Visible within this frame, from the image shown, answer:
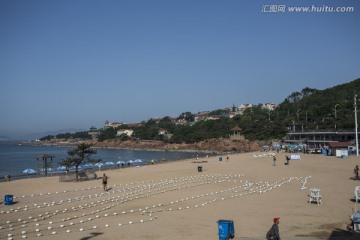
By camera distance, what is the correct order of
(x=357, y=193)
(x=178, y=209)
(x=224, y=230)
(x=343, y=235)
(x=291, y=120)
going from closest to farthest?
(x=224, y=230) → (x=343, y=235) → (x=178, y=209) → (x=357, y=193) → (x=291, y=120)

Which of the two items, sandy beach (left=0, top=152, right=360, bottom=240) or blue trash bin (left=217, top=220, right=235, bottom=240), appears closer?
blue trash bin (left=217, top=220, right=235, bottom=240)

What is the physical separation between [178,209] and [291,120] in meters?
87.8

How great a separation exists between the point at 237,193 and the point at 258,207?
4.61 m

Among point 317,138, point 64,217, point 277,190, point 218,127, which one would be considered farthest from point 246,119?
point 64,217

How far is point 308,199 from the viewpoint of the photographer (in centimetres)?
1931

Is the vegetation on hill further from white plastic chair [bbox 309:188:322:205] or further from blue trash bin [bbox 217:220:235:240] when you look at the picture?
blue trash bin [bbox 217:220:235:240]

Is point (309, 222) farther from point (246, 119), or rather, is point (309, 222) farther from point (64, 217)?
point (246, 119)

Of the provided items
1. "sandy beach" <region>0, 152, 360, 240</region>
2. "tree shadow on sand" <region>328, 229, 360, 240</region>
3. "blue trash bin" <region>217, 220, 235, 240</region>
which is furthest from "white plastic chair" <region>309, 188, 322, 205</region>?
"blue trash bin" <region>217, 220, 235, 240</region>

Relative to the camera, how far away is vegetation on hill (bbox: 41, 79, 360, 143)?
3436 inches

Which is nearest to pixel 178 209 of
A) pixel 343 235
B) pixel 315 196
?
pixel 315 196

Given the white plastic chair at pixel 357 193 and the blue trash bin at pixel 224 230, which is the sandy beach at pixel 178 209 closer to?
the white plastic chair at pixel 357 193

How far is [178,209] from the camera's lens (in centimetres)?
1748

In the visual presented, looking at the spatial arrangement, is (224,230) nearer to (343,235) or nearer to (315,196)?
(343,235)

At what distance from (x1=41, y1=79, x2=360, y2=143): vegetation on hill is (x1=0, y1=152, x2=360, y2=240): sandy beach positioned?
2226 inches
